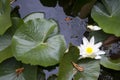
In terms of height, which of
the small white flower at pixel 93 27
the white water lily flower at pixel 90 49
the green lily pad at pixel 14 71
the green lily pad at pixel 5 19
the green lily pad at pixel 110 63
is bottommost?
the green lily pad at pixel 14 71

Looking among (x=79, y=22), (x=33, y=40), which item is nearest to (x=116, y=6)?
(x=79, y=22)

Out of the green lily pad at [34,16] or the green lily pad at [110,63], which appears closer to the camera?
the green lily pad at [110,63]

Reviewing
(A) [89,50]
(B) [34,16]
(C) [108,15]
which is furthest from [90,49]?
(B) [34,16]

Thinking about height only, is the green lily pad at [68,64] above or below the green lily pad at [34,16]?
below

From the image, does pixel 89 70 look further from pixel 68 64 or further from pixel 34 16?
pixel 34 16

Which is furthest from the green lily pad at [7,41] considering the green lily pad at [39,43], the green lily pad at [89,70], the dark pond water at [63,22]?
the green lily pad at [89,70]

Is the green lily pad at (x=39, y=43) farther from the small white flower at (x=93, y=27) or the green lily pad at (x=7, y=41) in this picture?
the small white flower at (x=93, y=27)
